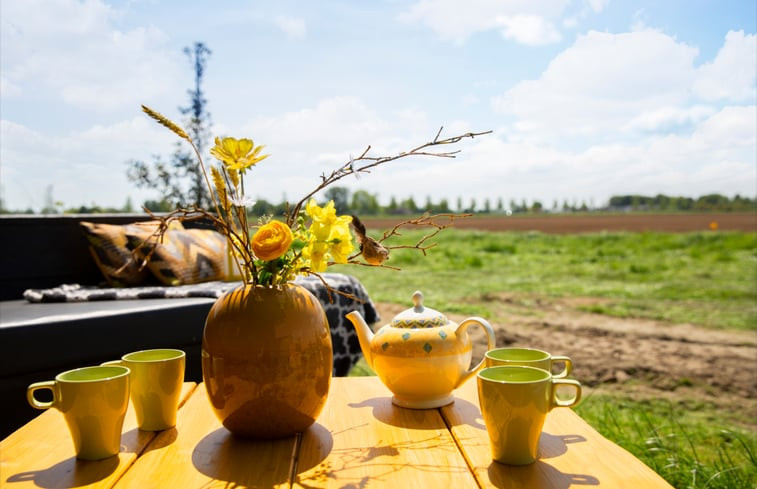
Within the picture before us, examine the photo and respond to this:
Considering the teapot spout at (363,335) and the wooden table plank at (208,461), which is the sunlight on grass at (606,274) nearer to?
the teapot spout at (363,335)

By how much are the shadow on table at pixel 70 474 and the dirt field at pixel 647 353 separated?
2.35 meters

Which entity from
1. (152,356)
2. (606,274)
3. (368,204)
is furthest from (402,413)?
(368,204)

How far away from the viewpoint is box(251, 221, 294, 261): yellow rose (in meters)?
0.78

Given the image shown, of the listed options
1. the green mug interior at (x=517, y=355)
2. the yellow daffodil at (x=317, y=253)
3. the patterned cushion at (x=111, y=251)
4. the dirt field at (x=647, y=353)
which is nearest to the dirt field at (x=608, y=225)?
the dirt field at (x=647, y=353)

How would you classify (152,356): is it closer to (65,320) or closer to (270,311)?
(270,311)

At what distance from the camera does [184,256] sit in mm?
2930

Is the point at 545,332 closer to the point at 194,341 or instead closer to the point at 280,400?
the point at 194,341

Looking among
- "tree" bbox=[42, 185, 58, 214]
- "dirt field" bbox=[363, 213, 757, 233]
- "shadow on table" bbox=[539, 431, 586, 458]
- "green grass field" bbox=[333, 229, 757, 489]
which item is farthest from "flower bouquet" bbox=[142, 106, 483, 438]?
"dirt field" bbox=[363, 213, 757, 233]

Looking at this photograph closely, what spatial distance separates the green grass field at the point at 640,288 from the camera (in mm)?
1798

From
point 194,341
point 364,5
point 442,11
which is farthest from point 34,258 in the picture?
point 442,11

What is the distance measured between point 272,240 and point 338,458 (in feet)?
1.08

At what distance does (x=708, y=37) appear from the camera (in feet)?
6.95

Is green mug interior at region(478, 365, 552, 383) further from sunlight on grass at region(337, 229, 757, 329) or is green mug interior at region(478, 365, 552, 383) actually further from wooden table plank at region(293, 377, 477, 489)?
sunlight on grass at region(337, 229, 757, 329)

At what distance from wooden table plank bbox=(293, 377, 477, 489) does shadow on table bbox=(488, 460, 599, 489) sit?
37 millimetres
